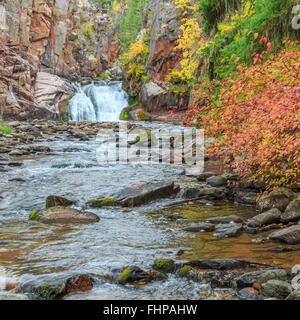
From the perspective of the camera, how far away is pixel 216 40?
13.6 meters

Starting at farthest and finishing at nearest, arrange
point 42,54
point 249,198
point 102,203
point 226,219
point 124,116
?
point 42,54
point 124,116
point 102,203
point 249,198
point 226,219

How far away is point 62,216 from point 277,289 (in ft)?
15.2

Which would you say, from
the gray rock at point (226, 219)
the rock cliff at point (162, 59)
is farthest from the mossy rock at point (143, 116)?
the gray rock at point (226, 219)

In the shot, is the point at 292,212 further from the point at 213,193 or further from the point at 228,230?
the point at 213,193

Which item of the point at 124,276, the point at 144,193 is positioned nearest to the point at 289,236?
the point at 124,276

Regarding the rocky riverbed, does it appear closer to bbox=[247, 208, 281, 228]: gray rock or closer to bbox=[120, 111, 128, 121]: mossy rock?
bbox=[247, 208, 281, 228]: gray rock

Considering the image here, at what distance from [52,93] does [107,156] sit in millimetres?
25853

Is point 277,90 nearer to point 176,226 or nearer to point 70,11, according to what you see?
point 176,226

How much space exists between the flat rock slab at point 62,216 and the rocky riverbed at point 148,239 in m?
0.02

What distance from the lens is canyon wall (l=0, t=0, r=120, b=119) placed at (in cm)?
3341

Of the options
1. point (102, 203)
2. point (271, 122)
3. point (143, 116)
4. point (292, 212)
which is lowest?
point (102, 203)

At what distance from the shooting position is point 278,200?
22.0 ft
